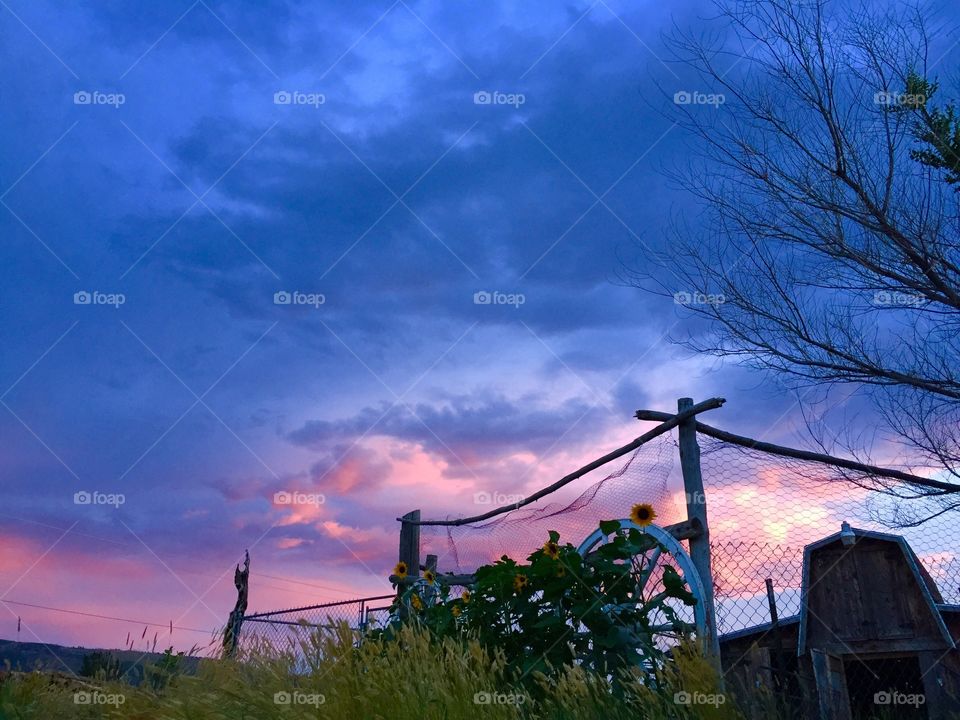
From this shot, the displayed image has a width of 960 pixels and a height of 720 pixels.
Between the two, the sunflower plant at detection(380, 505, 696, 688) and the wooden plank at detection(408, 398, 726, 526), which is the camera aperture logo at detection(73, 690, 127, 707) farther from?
the wooden plank at detection(408, 398, 726, 526)

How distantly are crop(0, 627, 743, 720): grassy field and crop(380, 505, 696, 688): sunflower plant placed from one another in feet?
1.08

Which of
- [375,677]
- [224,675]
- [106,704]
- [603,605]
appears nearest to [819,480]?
[603,605]

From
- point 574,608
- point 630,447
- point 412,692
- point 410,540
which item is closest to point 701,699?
point 412,692

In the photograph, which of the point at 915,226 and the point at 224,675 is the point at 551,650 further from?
the point at 915,226

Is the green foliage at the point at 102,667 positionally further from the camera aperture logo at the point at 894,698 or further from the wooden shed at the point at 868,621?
the wooden shed at the point at 868,621

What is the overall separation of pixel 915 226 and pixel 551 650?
4223 mm

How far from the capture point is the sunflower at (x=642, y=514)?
5996mm

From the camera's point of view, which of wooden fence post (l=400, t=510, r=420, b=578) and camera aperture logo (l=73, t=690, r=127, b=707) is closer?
camera aperture logo (l=73, t=690, r=127, b=707)

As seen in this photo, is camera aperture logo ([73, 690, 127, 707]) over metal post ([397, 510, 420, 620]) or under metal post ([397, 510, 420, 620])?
under

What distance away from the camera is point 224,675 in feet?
16.9

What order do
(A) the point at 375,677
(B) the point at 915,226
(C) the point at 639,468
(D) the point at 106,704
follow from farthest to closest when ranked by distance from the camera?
(C) the point at 639,468, (B) the point at 915,226, (D) the point at 106,704, (A) the point at 375,677

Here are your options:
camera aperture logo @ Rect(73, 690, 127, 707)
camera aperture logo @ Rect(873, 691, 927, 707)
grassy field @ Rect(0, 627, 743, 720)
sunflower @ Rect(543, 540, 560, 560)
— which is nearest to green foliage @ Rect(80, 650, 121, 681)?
camera aperture logo @ Rect(73, 690, 127, 707)

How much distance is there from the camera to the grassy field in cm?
367

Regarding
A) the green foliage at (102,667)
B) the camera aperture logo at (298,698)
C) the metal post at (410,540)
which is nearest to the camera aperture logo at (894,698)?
the camera aperture logo at (298,698)
